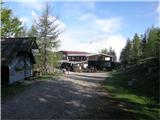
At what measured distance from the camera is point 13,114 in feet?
52.1

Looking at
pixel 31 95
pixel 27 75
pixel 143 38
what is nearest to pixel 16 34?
pixel 27 75

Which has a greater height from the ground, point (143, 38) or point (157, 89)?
point (143, 38)

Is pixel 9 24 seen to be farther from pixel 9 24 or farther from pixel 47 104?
pixel 47 104

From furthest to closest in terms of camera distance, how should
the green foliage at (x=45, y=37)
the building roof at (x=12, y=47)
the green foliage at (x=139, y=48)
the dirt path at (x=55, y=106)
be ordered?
the green foliage at (x=139, y=48)
the green foliage at (x=45, y=37)
the building roof at (x=12, y=47)
the dirt path at (x=55, y=106)

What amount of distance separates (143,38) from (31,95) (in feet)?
241

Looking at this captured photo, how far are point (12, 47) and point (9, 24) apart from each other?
71.1 feet

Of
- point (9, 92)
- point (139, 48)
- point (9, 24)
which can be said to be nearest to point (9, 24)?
point (9, 24)

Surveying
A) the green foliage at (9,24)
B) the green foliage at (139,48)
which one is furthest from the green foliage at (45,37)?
the green foliage at (139,48)

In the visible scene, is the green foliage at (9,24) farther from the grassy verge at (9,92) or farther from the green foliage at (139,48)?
the green foliage at (139,48)

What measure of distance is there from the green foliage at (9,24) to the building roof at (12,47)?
1551 cm

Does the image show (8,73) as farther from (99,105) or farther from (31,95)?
(99,105)

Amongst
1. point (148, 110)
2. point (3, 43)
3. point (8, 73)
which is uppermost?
point (3, 43)

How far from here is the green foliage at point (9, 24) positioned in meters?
45.2

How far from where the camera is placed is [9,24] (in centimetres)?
4888
